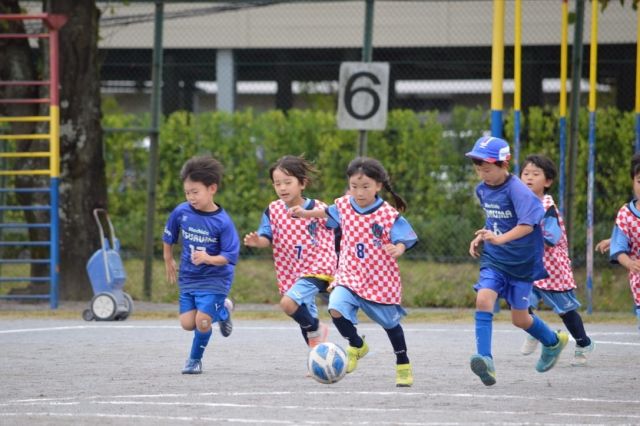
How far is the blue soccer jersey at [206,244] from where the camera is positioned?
384 inches

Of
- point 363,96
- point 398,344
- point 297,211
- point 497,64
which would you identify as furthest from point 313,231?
point 363,96

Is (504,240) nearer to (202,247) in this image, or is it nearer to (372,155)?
(202,247)

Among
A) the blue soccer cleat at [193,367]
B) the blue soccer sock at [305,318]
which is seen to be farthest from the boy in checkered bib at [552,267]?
the blue soccer cleat at [193,367]

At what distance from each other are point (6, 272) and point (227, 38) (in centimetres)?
651

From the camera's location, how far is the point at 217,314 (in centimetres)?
992

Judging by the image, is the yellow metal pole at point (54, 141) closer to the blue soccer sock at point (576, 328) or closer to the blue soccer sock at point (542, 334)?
the blue soccer sock at point (576, 328)

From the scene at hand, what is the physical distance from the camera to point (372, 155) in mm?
18000

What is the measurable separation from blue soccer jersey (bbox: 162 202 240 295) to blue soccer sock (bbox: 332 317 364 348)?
0.99 m

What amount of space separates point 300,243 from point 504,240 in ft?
6.68

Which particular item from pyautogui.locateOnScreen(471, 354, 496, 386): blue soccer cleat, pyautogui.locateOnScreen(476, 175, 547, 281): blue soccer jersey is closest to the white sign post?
pyautogui.locateOnScreen(476, 175, 547, 281): blue soccer jersey

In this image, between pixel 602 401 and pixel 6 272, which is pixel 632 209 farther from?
pixel 6 272

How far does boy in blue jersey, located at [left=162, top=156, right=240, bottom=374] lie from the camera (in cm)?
974

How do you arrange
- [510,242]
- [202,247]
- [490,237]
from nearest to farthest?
1. [490,237]
2. [510,242]
3. [202,247]

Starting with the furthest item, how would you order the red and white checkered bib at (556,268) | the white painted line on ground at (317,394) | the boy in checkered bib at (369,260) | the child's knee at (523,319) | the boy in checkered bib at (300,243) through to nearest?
→ the red and white checkered bib at (556,268) → the boy in checkered bib at (300,243) → the child's knee at (523,319) → the boy in checkered bib at (369,260) → the white painted line on ground at (317,394)
